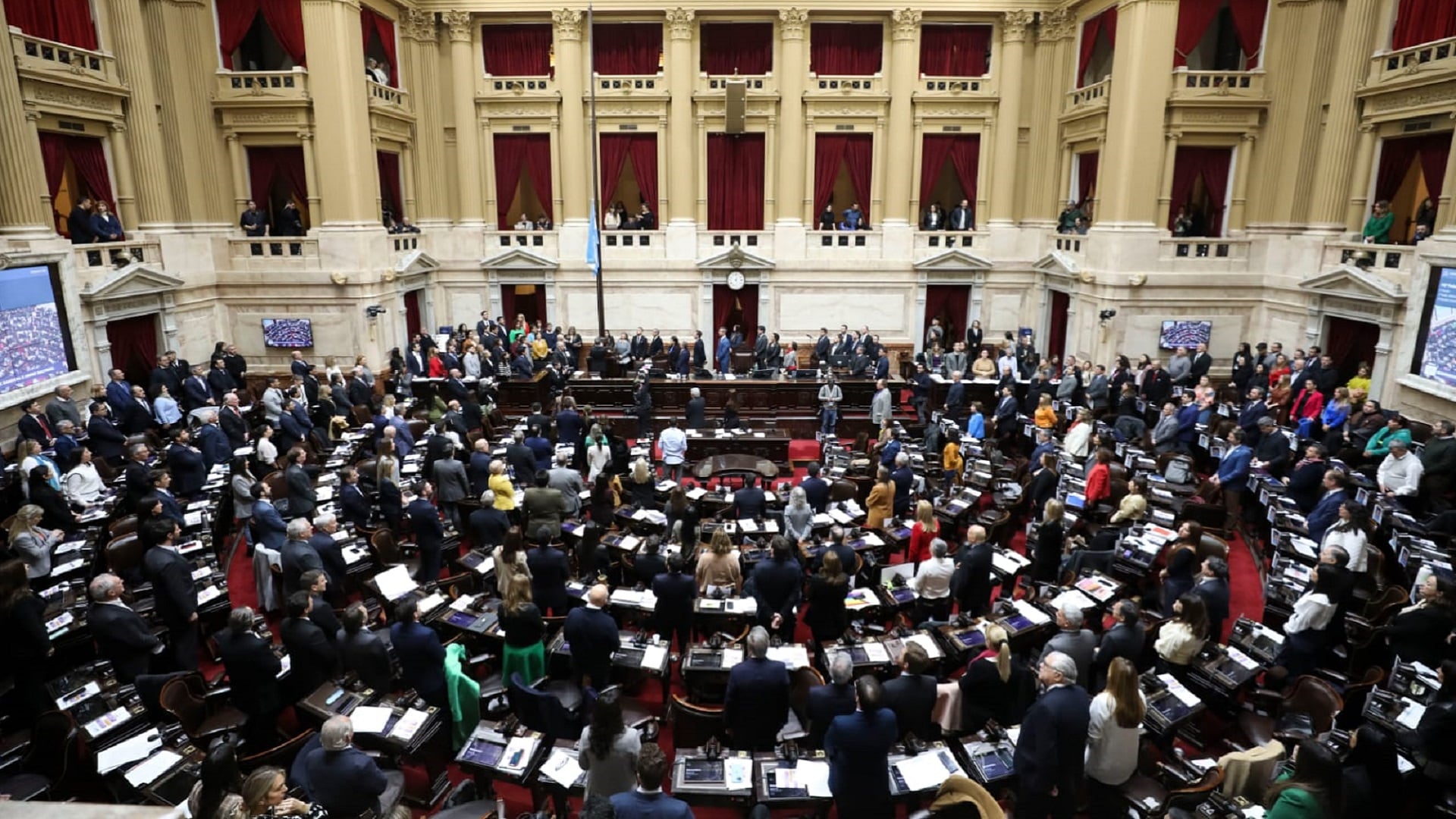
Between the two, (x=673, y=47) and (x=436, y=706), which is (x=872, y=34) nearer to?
(x=673, y=47)

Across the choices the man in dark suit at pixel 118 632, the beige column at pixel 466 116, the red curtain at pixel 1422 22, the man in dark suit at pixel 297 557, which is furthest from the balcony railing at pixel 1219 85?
the man in dark suit at pixel 118 632

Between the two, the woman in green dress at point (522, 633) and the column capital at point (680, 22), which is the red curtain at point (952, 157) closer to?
the column capital at point (680, 22)

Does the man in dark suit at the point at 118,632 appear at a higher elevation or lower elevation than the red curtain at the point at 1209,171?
lower

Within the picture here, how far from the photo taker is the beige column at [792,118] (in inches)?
915

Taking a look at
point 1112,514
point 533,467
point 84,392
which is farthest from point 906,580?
point 84,392

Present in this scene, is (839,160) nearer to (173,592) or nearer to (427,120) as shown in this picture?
(427,120)

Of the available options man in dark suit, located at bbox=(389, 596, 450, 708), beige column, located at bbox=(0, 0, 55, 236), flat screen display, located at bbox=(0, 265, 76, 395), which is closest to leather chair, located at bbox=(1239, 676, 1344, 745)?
man in dark suit, located at bbox=(389, 596, 450, 708)

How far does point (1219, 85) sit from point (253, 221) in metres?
24.0

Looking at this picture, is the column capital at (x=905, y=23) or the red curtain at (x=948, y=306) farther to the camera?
the red curtain at (x=948, y=306)

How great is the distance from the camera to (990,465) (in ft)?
41.2

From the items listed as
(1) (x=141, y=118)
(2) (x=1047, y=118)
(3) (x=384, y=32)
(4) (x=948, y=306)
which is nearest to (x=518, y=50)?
(3) (x=384, y=32)

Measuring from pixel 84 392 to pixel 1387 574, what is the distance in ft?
70.1

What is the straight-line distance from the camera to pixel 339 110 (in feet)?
64.0

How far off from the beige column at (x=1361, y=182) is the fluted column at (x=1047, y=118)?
734cm
